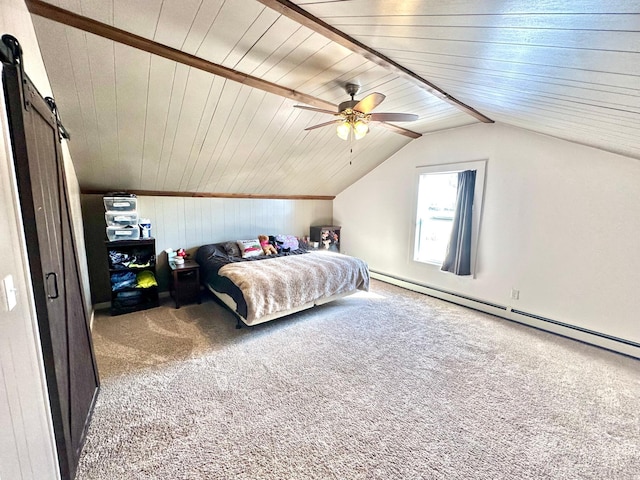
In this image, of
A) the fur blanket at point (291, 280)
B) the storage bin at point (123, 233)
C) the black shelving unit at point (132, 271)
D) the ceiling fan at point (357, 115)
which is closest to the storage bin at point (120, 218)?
the storage bin at point (123, 233)

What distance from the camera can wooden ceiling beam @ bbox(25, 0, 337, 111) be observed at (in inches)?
63.5

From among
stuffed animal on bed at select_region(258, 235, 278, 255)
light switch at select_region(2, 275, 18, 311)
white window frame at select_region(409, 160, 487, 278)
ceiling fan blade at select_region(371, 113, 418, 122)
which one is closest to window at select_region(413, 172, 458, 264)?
white window frame at select_region(409, 160, 487, 278)

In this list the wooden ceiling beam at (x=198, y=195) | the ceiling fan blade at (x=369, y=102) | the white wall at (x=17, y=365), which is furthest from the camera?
the wooden ceiling beam at (x=198, y=195)

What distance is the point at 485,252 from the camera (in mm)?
3688

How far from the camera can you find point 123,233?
135 inches

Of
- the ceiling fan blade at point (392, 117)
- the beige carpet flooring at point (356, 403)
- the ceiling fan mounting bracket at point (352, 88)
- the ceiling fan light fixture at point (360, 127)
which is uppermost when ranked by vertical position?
the ceiling fan mounting bracket at point (352, 88)

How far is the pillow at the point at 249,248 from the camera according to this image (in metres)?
4.25

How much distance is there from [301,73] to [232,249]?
2680mm

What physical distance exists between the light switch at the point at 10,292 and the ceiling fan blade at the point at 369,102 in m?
2.18

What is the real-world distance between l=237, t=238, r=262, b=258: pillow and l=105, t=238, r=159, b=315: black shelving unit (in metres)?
1.16

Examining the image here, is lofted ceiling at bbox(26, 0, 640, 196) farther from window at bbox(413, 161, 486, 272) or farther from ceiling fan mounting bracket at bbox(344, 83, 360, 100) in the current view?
window at bbox(413, 161, 486, 272)

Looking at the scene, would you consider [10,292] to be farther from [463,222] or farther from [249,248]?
[463,222]

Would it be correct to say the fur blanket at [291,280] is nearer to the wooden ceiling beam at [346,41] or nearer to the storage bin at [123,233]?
the storage bin at [123,233]

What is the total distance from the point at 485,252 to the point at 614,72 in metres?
2.77
